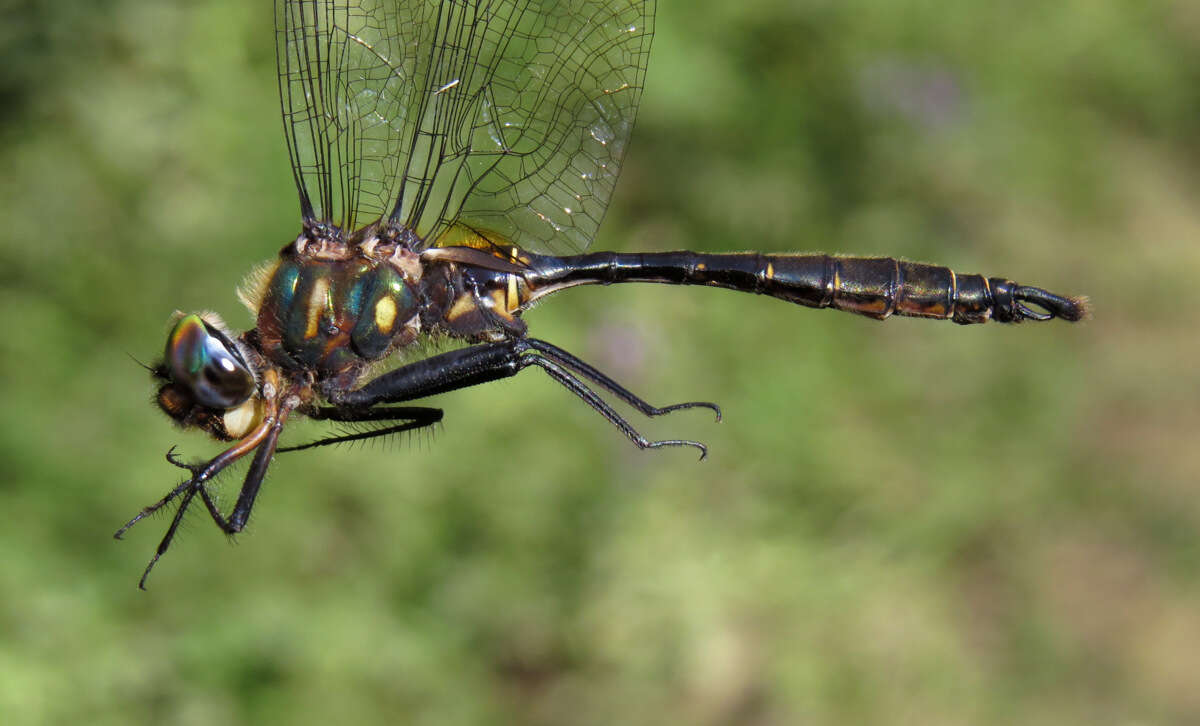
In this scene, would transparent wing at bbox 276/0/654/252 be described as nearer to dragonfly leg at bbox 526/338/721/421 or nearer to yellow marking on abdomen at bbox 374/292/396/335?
yellow marking on abdomen at bbox 374/292/396/335

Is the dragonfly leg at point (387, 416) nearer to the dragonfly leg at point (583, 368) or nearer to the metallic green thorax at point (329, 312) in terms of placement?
the metallic green thorax at point (329, 312)

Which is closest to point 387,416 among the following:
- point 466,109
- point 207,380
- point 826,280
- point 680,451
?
point 207,380

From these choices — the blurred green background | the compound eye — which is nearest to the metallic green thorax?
the compound eye

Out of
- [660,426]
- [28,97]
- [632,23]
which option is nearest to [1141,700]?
[660,426]

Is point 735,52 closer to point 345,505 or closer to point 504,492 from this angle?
point 504,492

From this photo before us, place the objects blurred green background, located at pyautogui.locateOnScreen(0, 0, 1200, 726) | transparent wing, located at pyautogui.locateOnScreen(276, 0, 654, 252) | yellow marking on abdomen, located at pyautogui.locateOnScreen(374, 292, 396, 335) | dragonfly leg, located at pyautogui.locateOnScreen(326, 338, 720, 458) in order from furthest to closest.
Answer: blurred green background, located at pyautogui.locateOnScreen(0, 0, 1200, 726)
transparent wing, located at pyautogui.locateOnScreen(276, 0, 654, 252)
yellow marking on abdomen, located at pyautogui.locateOnScreen(374, 292, 396, 335)
dragonfly leg, located at pyautogui.locateOnScreen(326, 338, 720, 458)

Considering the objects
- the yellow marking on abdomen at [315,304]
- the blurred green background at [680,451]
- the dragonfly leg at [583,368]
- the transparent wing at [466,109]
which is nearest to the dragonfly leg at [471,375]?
the dragonfly leg at [583,368]

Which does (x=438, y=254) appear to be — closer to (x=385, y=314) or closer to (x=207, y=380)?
(x=385, y=314)

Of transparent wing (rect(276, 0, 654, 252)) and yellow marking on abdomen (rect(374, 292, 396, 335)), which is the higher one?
transparent wing (rect(276, 0, 654, 252))
